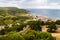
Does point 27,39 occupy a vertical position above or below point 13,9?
above

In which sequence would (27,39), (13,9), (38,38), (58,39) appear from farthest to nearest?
(13,9)
(58,39)
(38,38)
(27,39)

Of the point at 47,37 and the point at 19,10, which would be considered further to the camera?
the point at 19,10

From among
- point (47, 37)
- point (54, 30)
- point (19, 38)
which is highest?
point (19, 38)

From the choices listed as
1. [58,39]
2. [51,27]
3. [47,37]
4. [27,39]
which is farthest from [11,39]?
[51,27]

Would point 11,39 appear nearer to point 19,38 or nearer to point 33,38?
point 19,38

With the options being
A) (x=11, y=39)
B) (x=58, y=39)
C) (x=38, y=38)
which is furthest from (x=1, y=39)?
(x=58, y=39)

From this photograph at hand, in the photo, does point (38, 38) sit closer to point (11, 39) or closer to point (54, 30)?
point (11, 39)

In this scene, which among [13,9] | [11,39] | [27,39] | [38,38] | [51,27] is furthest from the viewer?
[13,9]

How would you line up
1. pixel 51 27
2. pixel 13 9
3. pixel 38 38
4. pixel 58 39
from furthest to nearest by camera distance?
1. pixel 13 9
2. pixel 51 27
3. pixel 58 39
4. pixel 38 38

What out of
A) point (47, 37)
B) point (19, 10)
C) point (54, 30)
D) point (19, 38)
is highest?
point (19, 38)
